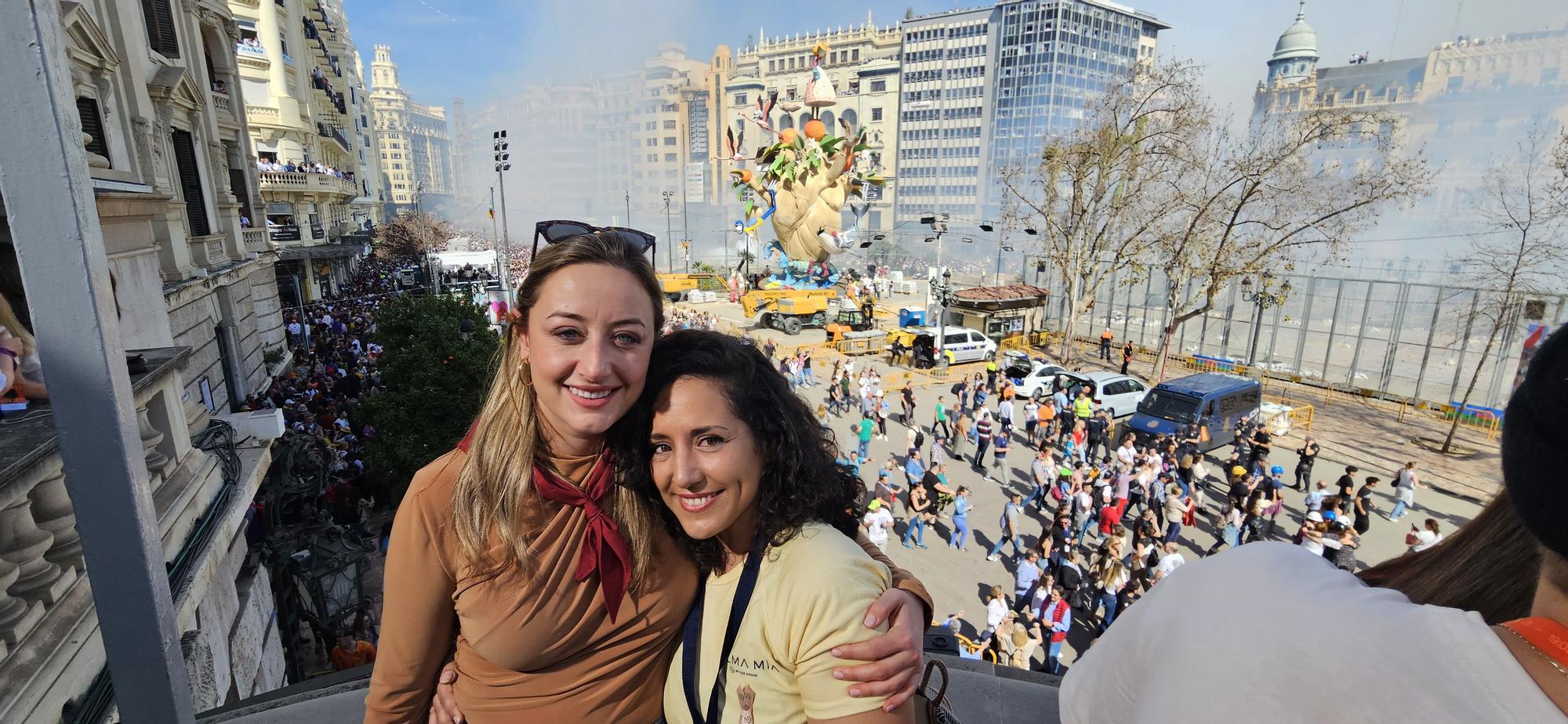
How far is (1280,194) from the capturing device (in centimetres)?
1928

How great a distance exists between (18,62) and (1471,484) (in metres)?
19.6

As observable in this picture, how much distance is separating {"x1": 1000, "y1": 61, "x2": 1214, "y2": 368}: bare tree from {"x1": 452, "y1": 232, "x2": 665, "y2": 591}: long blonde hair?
24083 mm

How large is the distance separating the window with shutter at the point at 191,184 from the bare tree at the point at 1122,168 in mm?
23201

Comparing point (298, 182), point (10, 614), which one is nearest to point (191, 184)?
point (10, 614)

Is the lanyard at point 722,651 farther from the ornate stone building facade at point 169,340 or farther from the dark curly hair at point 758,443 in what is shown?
the ornate stone building facade at point 169,340

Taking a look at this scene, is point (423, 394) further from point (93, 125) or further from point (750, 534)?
point (750, 534)

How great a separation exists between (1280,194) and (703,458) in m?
23.6

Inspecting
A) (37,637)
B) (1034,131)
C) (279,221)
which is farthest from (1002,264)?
(37,637)

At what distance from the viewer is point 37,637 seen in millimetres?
3041

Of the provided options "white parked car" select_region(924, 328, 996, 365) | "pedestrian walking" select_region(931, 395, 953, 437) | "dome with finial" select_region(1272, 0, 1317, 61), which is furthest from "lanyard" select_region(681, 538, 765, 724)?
"dome with finial" select_region(1272, 0, 1317, 61)

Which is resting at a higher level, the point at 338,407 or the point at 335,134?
the point at 335,134

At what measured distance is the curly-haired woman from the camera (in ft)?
4.83

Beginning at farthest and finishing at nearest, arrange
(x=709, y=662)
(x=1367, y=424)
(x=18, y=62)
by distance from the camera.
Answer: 1. (x=1367, y=424)
2. (x=709, y=662)
3. (x=18, y=62)

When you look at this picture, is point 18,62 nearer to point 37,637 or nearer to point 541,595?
point 541,595
